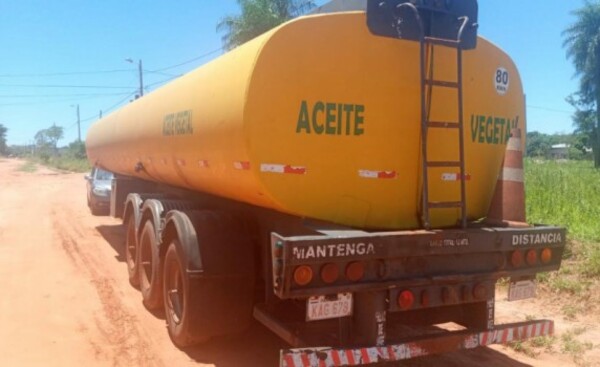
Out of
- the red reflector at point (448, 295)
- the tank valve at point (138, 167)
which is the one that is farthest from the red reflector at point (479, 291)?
the tank valve at point (138, 167)

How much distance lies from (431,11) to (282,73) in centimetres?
135

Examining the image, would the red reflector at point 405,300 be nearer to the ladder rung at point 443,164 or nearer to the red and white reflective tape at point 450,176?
the ladder rung at point 443,164

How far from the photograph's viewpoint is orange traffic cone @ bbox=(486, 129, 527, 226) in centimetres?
424

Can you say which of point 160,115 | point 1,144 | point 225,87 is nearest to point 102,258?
point 160,115

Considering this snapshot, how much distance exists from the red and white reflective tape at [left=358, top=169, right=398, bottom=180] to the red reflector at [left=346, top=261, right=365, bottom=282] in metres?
0.74

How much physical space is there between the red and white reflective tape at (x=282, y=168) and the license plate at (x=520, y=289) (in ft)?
6.37

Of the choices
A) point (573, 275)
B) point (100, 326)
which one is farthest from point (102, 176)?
point (573, 275)

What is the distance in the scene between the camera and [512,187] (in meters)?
4.26

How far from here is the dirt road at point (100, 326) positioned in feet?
15.5

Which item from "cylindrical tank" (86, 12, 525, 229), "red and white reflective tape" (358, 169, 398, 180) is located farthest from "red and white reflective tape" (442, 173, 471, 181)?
"red and white reflective tape" (358, 169, 398, 180)

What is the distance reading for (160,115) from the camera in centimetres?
570

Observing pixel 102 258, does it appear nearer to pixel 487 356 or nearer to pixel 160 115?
pixel 160 115

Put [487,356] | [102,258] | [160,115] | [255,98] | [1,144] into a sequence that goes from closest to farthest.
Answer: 1. [255,98]
2. [487,356]
3. [160,115]
4. [102,258]
5. [1,144]

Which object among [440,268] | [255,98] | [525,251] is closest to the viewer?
[255,98]
